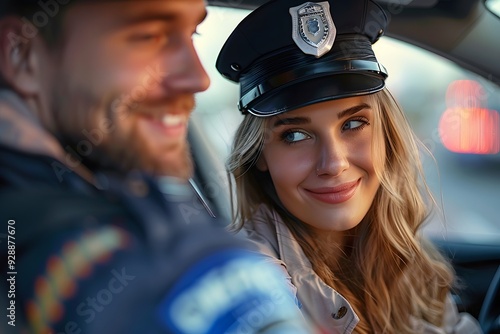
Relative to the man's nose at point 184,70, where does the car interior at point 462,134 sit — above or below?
below

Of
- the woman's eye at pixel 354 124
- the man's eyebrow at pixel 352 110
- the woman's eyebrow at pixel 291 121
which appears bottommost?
the woman's eye at pixel 354 124

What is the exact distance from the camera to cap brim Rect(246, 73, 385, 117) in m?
1.24

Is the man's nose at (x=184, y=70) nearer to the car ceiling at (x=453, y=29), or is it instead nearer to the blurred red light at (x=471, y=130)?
the car ceiling at (x=453, y=29)

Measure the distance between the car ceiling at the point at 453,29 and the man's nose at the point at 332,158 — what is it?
1.15 ft

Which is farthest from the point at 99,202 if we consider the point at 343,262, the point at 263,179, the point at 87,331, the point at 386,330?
the point at 386,330

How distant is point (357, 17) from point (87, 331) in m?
0.86

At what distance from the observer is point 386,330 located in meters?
1.46

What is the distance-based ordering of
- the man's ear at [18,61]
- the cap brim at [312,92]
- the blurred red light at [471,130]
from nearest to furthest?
the man's ear at [18,61], the cap brim at [312,92], the blurred red light at [471,130]

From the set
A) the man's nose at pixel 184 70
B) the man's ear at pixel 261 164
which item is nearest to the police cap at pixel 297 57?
the man's ear at pixel 261 164

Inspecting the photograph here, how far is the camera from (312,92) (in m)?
1.24

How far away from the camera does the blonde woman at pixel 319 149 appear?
4.14 feet

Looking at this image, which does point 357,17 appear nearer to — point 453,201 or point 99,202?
point 453,201

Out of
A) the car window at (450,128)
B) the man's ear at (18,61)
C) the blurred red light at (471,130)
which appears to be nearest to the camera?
the man's ear at (18,61)

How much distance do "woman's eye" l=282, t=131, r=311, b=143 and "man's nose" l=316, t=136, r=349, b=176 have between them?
1.5 inches
